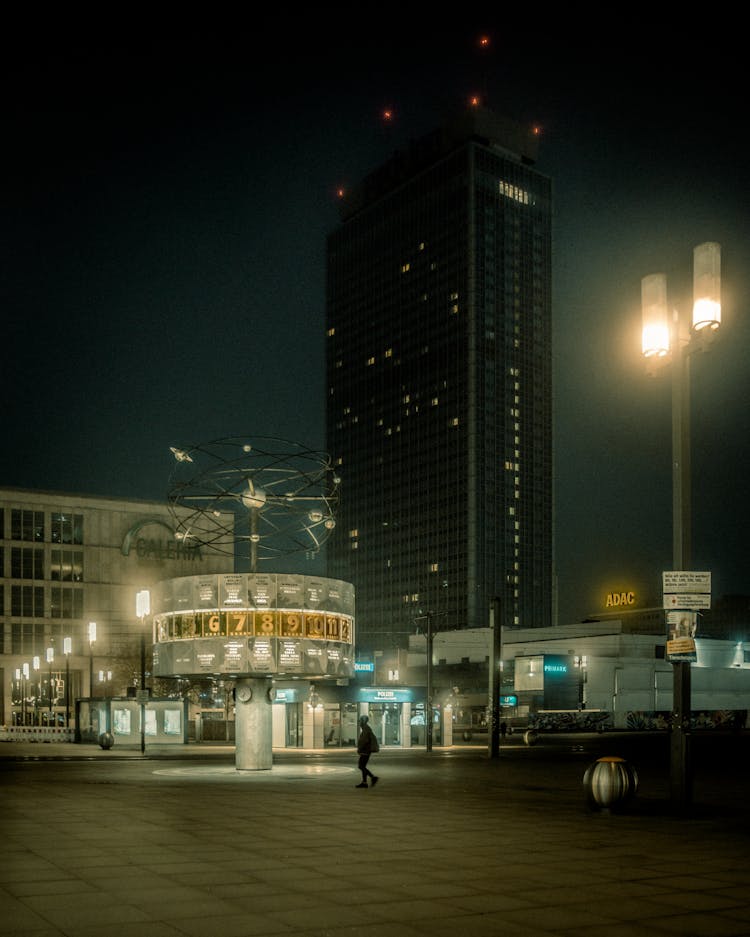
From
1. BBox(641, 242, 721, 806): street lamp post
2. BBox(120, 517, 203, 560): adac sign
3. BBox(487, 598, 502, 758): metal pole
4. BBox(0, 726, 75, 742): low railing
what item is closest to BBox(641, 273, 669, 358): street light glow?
BBox(641, 242, 721, 806): street lamp post

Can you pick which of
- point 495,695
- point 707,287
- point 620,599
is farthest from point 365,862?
point 620,599

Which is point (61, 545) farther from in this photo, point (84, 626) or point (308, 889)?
point (308, 889)

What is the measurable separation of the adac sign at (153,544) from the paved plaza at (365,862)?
4053 inches

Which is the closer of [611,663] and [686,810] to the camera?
[686,810]

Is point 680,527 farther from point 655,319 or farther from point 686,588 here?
point 655,319

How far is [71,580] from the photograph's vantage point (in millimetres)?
125188

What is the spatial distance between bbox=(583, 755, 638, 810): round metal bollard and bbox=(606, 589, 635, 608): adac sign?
14282 cm

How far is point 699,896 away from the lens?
38.9 feet

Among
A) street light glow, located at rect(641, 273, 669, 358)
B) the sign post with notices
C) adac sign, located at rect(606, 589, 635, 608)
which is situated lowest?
adac sign, located at rect(606, 589, 635, 608)

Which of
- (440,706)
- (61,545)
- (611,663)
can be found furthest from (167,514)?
Result: (440,706)

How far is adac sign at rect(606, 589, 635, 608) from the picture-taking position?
159000 mm

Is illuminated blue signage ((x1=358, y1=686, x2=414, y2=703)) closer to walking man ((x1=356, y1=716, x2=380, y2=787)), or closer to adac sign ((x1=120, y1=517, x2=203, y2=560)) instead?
walking man ((x1=356, y1=716, x2=380, y2=787))

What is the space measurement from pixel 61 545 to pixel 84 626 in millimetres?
9564

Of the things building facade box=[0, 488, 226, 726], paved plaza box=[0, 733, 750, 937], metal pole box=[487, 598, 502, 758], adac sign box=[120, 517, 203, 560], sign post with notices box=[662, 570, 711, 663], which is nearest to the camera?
paved plaza box=[0, 733, 750, 937]
